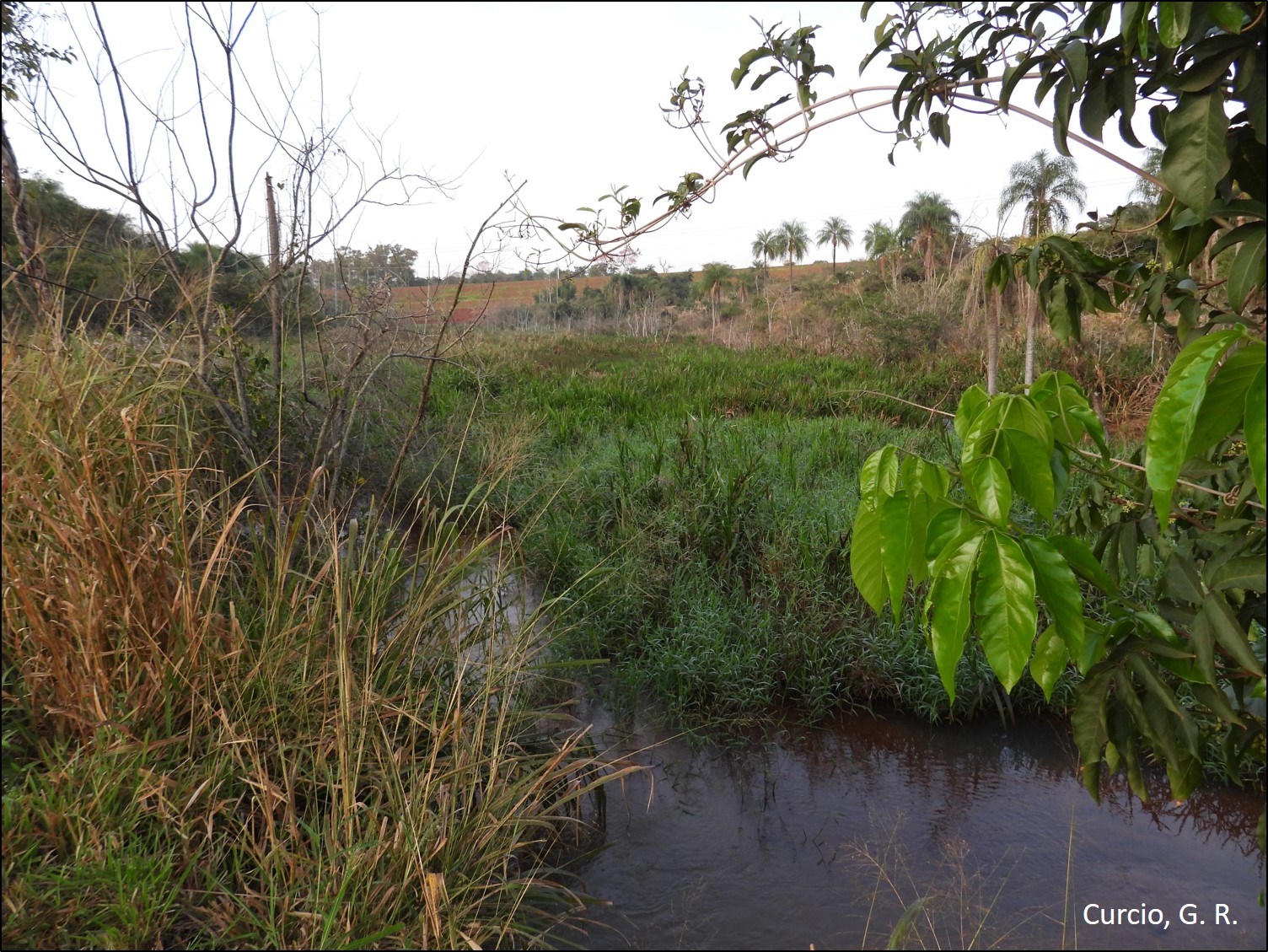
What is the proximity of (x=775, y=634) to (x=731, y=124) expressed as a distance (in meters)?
2.79

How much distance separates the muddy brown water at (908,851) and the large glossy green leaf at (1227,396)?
6.34ft

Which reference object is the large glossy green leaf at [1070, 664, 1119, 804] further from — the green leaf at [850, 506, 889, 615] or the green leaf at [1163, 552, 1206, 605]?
the green leaf at [850, 506, 889, 615]

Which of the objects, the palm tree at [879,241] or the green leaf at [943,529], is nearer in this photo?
the green leaf at [943,529]

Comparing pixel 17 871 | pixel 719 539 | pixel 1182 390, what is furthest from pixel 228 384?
pixel 1182 390

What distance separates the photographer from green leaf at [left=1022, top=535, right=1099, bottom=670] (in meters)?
1.05

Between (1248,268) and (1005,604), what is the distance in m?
0.60

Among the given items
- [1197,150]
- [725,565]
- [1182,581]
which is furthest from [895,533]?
[725,565]

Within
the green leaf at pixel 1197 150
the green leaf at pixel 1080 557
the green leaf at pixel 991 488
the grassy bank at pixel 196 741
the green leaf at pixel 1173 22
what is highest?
the green leaf at pixel 1173 22

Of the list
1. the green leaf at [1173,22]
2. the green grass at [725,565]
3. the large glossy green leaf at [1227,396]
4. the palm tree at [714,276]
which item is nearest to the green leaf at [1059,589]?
the large glossy green leaf at [1227,396]

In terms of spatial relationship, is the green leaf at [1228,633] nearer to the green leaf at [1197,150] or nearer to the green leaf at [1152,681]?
the green leaf at [1152,681]

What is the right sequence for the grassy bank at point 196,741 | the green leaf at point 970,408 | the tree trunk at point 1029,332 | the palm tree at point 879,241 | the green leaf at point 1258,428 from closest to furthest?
the green leaf at point 1258,428
the green leaf at point 970,408
the grassy bank at point 196,741
the tree trunk at point 1029,332
the palm tree at point 879,241

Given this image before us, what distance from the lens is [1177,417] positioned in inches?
37.1

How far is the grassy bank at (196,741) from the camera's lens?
1859 mm

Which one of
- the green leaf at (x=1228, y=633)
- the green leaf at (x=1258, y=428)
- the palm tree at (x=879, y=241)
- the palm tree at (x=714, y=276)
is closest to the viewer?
the green leaf at (x=1258, y=428)
